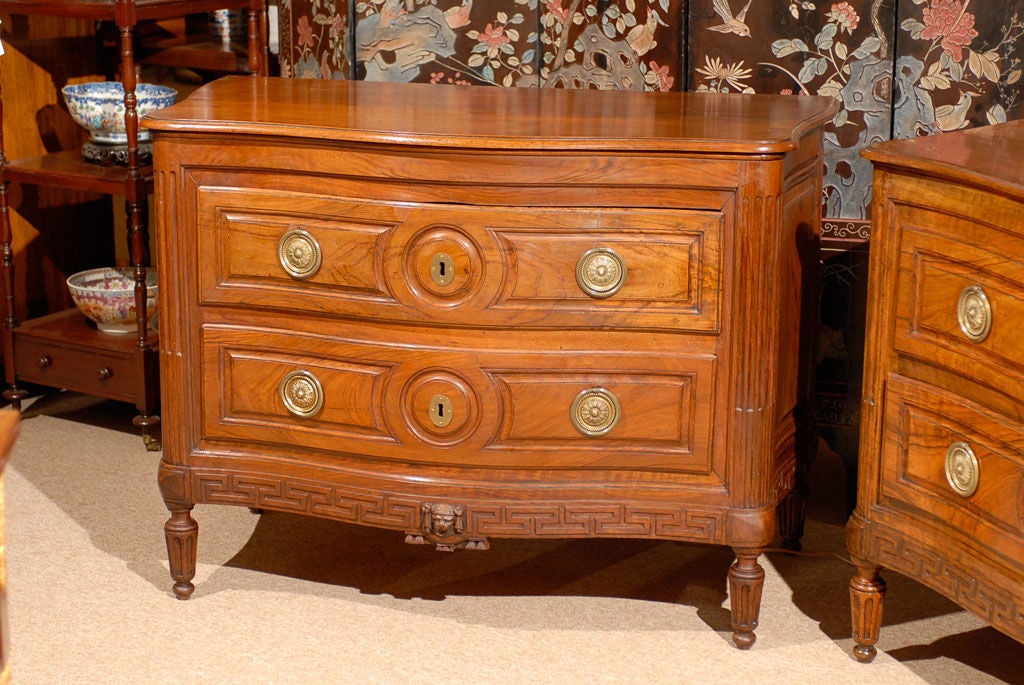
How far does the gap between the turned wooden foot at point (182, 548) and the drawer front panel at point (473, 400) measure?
0.30 m

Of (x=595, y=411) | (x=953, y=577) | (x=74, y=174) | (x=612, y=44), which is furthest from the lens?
(x=74, y=174)

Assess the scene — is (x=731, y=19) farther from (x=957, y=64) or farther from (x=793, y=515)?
(x=793, y=515)

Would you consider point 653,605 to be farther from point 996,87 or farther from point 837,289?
point 996,87

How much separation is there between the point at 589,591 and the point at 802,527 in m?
0.47

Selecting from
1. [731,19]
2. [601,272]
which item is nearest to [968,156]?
[601,272]

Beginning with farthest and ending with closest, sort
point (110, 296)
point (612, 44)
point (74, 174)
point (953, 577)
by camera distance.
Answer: point (110, 296) < point (74, 174) < point (612, 44) < point (953, 577)

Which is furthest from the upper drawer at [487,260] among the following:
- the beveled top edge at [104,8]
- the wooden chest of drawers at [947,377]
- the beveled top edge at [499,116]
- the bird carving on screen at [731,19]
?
the beveled top edge at [104,8]

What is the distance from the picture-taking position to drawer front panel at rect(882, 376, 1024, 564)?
2199 millimetres

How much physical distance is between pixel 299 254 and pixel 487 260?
0.33 metres

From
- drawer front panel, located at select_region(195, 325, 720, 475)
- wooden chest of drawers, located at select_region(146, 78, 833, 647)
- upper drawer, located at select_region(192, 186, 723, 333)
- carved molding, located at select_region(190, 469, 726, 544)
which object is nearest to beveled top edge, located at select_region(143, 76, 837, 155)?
wooden chest of drawers, located at select_region(146, 78, 833, 647)

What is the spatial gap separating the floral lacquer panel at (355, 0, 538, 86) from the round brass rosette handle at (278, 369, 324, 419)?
885 mm

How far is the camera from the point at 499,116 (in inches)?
101

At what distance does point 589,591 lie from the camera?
112 inches

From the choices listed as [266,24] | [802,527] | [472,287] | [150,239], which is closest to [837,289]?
[802,527]
